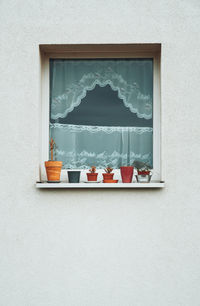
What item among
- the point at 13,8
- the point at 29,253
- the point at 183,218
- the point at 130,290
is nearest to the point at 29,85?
the point at 13,8

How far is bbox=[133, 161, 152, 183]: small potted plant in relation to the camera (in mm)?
3338

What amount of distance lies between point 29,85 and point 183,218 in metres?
2.07

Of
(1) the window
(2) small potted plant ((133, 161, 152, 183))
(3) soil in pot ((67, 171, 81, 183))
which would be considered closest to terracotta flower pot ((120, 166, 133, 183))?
(2) small potted plant ((133, 161, 152, 183))

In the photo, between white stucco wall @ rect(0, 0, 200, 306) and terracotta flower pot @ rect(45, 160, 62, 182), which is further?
terracotta flower pot @ rect(45, 160, 62, 182)

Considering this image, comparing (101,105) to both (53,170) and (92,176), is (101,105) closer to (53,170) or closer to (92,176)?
(92,176)

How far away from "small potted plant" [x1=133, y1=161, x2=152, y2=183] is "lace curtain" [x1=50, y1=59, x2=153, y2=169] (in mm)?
208

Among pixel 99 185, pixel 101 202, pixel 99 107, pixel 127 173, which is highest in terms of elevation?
pixel 99 107

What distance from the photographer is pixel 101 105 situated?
3.65 metres

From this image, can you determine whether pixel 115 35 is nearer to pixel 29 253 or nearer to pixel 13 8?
pixel 13 8

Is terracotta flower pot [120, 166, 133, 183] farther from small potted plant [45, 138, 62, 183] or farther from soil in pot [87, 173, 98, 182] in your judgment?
small potted plant [45, 138, 62, 183]

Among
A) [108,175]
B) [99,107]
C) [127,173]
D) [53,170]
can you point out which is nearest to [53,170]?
[53,170]

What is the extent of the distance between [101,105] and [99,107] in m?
0.03

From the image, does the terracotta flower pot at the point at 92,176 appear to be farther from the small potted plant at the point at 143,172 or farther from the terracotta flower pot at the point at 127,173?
the small potted plant at the point at 143,172

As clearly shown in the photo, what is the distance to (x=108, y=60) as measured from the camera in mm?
3639
